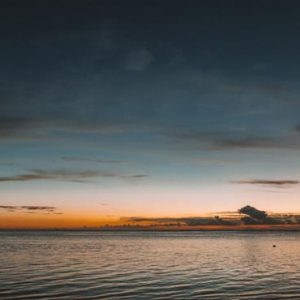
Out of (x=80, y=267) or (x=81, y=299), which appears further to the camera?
(x=80, y=267)

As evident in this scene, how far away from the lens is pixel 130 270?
5603 centimetres

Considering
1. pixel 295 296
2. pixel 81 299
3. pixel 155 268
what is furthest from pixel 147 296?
pixel 155 268

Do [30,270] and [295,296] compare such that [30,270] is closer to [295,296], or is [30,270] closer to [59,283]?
[59,283]

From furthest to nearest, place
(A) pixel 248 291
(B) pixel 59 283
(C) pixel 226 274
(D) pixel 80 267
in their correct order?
(D) pixel 80 267 → (C) pixel 226 274 → (B) pixel 59 283 → (A) pixel 248 291

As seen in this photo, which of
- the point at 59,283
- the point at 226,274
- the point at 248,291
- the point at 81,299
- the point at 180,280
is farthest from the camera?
the point at 226,274

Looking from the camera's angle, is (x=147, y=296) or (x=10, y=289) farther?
(x=10, y=289)

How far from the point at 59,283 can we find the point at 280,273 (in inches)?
1012

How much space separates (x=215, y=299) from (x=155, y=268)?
78.4ft

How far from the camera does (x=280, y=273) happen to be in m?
53.1

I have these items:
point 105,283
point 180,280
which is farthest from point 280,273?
point 105,283

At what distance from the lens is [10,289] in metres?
39.8

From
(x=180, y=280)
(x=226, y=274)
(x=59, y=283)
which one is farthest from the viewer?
(x=226, y=274)

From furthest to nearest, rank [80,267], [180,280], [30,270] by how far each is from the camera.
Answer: [80,267] < [30,270] < [180,280]

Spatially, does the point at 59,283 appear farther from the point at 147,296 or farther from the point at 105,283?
the point at 147,296
